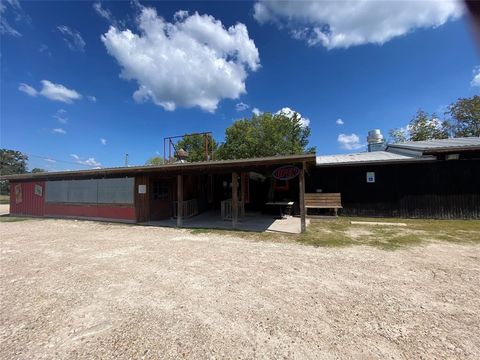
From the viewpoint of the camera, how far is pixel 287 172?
7688 millimetres

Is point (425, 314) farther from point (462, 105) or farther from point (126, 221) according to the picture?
point (462, 105)

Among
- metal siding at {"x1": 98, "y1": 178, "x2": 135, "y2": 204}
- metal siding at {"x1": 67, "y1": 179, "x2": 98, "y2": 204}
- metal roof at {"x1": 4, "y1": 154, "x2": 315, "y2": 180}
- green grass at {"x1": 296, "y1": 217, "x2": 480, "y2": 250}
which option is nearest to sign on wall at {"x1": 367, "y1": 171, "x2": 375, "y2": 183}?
green grass at {"x1": 296, "y1": 217, "x2": 480, "y2": 250}

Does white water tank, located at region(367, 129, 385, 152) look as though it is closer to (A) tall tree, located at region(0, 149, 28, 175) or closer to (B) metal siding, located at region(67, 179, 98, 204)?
(B) metal siding, located at region(67, 179, 98, 204)

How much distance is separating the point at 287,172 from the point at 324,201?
4.33m

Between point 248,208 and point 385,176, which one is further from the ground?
point 385,176

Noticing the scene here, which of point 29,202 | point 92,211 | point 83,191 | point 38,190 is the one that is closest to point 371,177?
point 92,211

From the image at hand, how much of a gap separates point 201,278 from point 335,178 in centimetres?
925

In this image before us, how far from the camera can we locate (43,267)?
4562 millimetres

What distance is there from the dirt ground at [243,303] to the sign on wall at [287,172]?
2.69 m

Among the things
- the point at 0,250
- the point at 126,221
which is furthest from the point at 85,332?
the point at 126,221

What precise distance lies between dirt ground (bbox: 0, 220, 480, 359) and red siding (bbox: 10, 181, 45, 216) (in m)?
8.85

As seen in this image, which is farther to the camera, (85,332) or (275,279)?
(275,279)

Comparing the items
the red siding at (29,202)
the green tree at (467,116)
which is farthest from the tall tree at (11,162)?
the green tree at (467,116)

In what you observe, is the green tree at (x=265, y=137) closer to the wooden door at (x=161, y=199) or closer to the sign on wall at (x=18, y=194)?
the wooden door at (x=161, y=199)
